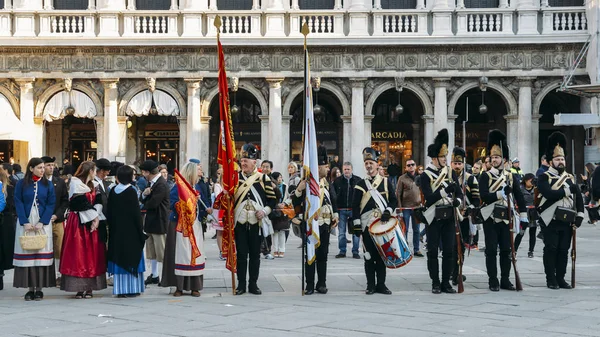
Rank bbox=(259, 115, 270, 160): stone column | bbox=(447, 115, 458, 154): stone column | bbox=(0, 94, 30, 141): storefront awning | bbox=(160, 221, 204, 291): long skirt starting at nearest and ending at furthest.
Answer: bbox=(160, 221, 204, 291): long skirt
bbox=(0, 94, 30, 141): storefront awning
bbox=(447, 115, 458, 154): stone column
bbox=(259, 115, 270, 160): stone column

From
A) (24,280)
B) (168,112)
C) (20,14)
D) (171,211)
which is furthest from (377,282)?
(20,14)

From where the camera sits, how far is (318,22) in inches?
1116

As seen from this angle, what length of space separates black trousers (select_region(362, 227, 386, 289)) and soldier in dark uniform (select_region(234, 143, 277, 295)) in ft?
4.43

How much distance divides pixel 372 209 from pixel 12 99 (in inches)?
796

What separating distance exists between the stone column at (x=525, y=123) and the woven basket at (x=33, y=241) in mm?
20402

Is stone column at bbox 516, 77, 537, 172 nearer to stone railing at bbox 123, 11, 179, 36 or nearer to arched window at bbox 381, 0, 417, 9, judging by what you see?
arched window at bbox 381, 0, 417, 9

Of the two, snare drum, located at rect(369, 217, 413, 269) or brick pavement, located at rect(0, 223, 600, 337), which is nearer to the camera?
brick pavement, located at rect(0, 223, 600, 337)

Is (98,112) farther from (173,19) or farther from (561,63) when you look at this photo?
(561,63)

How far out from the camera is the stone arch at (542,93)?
28.4 metres

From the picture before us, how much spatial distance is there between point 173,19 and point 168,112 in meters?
3.11

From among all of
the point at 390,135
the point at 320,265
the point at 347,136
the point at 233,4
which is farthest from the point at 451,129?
the point at 320,265

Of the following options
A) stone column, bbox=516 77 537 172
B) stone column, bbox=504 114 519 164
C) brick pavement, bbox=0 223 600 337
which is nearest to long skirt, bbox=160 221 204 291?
brick pavement, bbox=0 223 600 337

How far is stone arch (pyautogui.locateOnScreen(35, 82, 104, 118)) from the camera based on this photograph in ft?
93.2

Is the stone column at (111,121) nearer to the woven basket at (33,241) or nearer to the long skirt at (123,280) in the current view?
the woven basket at (33,241)
